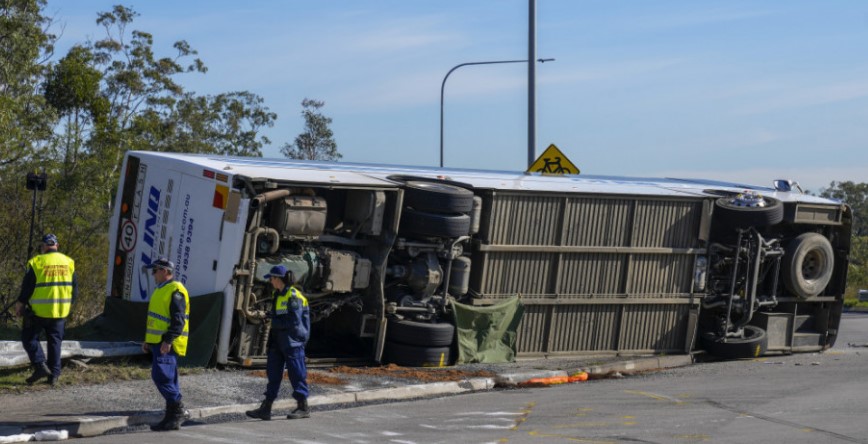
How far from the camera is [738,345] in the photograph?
15.9 meters

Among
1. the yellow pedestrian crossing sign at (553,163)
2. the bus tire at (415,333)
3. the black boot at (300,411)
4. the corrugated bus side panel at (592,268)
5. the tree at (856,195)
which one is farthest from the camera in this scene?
the tree at (856,195)

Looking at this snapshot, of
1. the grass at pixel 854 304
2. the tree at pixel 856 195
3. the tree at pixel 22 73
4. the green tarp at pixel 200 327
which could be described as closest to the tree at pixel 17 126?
the tree at pixel 22 73

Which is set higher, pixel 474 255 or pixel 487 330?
pixel 474 255

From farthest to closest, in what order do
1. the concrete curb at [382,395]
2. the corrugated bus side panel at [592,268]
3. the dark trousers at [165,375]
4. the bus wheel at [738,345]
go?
the bus wheel at [738,345]
the corrugated bus side panel at [592,268]
the dark trousers at [165,375]
the concrete curb at [382,395]

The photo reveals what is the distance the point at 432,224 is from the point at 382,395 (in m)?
2.30

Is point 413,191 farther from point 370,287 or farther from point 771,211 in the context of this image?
point 771,211

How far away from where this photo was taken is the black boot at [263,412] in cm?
1028

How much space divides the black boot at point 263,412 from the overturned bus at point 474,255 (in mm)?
2105

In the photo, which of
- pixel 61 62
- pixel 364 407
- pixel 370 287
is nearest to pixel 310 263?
pixel 370 287

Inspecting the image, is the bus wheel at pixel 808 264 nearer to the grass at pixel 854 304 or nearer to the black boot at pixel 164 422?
the black boot at pixel 164 422

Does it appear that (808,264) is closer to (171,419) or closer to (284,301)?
(284,301)

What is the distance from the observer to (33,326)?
1105 centimetres

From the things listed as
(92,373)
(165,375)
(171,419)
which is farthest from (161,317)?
(92,373)

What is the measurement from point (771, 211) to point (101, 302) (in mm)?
12799
